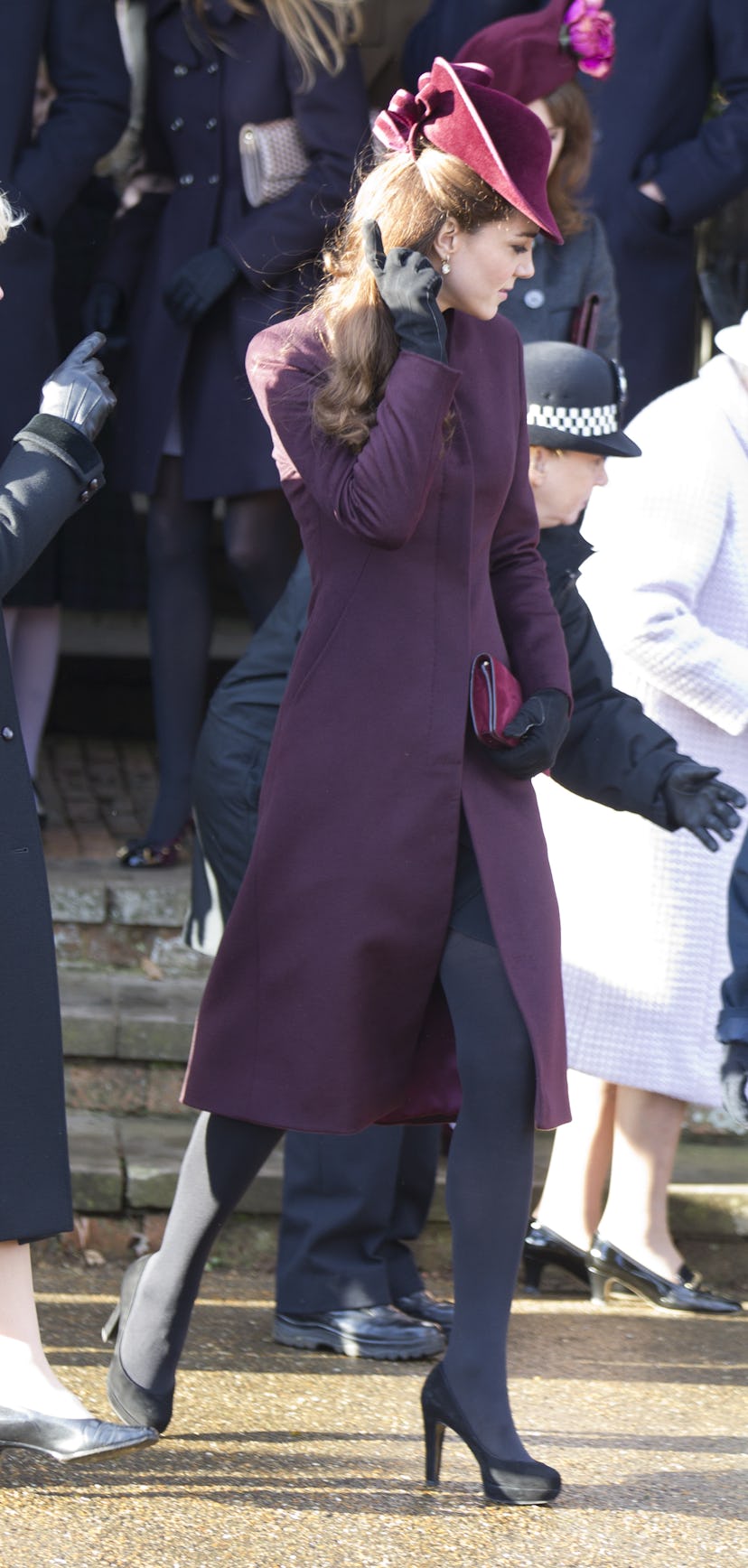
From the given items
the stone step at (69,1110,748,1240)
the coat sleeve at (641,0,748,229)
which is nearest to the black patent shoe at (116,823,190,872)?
the stone step at (69,1110,748,1240)

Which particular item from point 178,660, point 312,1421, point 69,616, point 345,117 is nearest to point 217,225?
point 345,117

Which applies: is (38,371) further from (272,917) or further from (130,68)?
(272,917)

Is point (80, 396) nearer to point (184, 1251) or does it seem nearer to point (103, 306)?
point (184, 1251)

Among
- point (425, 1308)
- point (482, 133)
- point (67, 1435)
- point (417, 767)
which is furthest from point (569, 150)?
point (67, 1435)

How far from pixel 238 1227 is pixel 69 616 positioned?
9.39 feet

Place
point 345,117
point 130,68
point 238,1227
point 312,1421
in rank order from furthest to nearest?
point 130,68 → point 345,117 → point 238,1227 → point 312,1421

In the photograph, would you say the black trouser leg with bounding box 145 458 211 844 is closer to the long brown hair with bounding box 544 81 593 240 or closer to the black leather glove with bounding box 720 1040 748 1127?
the long brown hair with bounding box 544 81 593 240

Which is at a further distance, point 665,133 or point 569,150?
point 665,133

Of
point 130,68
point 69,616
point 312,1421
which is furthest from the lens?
point 69,616

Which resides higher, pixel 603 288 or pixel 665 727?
pixel 603 288

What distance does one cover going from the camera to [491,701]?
305 centimetres

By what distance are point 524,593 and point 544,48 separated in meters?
1.64

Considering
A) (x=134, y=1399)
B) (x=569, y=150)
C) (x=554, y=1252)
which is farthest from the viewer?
(x=569, y=150)

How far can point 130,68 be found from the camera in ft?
17.0
